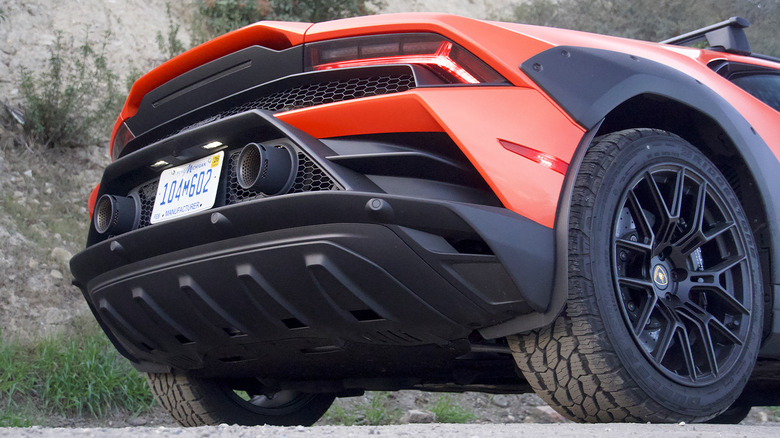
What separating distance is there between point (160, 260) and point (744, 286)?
1807 mm

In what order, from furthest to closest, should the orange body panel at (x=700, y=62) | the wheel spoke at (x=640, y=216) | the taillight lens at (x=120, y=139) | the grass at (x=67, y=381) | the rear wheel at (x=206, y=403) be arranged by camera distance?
the grass at (x=67, y=381) → the rear wheel at (x=206, y=403) → the taillight lens at (x=120, y=139) → the orange body panel at (x=700, y=62) → the wheel spoke at (x=640, y=216)

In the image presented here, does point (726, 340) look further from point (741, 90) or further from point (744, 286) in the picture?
point (741, 90)

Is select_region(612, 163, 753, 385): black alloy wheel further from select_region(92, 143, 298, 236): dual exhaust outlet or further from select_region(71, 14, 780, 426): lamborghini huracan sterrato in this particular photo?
select_region(92, 143, 298, 236): dual exhaust outlet

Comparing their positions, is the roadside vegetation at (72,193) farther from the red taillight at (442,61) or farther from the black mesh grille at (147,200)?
the red taillight at (442,61)

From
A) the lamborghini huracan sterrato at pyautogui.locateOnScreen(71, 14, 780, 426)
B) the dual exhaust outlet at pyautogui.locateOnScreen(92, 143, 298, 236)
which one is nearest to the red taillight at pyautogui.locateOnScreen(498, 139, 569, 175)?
the lamborghini huracan sterrato at pyautogui.locateOnScreen(71, 14, 780, 426)

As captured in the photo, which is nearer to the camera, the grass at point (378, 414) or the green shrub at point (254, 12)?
the grass at point (378, 414)

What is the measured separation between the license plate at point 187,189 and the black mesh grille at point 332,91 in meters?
0.22

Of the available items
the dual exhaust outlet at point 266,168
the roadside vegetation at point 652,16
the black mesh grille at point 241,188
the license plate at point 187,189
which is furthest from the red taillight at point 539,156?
the roadside vegetation at point 652,16

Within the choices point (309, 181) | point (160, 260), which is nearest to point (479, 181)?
point (309, 181)

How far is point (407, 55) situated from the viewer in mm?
2141

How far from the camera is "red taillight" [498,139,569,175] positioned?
6.45ft

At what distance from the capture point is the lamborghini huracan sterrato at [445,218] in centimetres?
193

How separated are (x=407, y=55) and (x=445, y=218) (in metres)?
0.54

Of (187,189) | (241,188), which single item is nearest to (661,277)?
(241,188)
